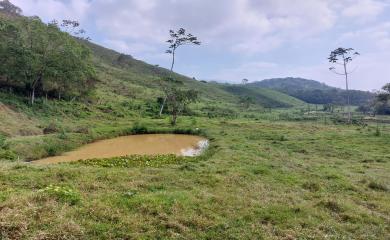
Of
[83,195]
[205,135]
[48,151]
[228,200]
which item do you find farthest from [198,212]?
[205,135]

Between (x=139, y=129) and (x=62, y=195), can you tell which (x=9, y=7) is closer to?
(x=139, y=129)

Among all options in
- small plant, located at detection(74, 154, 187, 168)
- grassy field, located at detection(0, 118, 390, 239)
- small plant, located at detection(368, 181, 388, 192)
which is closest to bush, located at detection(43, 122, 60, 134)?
small plant, located at detection(74, 154, 187, 168)

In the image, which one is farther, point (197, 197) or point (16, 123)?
point (16, 123)

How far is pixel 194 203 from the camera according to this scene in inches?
465

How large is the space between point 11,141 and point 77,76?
25687mm

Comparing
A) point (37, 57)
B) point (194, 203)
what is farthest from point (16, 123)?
point (194, 203)

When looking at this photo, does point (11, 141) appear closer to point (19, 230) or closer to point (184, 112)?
point (19, 230)

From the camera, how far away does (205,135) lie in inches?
1565

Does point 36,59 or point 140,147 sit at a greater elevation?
point 36,59

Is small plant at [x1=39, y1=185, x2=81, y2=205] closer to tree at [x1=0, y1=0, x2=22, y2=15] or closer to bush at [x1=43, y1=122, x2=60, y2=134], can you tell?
bush at [x1=43, y1=122, x2=60, y2=134]

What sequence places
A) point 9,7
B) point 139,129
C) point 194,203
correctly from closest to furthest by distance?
1. point 194,203
2. point 139,129
3. point 9,7

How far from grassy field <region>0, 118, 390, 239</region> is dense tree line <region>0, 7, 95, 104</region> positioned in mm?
29589

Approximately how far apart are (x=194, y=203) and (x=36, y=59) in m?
36.7

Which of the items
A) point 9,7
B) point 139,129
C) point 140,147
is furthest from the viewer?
point 9,7
